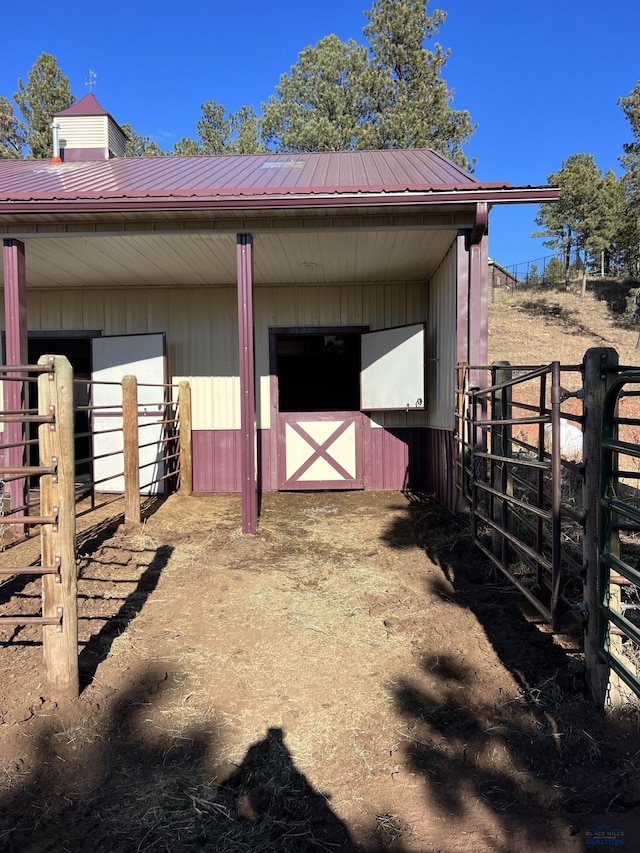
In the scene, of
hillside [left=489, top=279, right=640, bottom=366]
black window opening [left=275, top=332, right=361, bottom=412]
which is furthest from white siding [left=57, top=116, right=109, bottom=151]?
hillside [left=489, top=279, right=640, bottom=366]

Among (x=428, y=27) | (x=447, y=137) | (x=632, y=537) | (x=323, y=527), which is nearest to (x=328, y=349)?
(x=323, y=527)

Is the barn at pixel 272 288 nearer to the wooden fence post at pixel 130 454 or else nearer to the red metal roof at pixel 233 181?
the red metal roof at pixel 233 181

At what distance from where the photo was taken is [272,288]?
7621 millimetres

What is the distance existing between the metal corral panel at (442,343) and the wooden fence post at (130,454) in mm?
3309

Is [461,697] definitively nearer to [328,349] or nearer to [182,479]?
[182,479]

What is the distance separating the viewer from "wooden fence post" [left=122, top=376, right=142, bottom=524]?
557 centimetres

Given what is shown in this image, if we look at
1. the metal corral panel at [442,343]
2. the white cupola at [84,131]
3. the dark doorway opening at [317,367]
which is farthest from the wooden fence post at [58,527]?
the white cupola at [84,131]

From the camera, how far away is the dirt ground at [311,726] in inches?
72.9

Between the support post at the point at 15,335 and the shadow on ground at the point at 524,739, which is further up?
the support post at the point at 15,335

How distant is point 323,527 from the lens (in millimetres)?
5762

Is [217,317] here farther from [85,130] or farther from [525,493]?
[85,130]

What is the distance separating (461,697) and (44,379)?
7.99ft

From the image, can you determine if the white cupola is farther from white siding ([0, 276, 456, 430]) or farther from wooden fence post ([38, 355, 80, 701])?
wooden fence post ([38, 355, 80, 701])

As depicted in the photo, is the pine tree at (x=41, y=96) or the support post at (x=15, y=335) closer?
the support post at (x=15, y=335)
